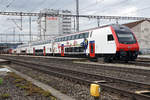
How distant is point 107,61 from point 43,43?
74.0 ft

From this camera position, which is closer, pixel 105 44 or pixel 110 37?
pixel 110 37

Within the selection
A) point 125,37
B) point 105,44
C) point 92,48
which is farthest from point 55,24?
point 125,37

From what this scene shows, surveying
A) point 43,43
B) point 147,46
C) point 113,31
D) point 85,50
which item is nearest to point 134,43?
point 113,31

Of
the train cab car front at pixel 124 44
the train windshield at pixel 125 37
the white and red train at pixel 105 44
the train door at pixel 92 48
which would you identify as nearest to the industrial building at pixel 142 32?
the white and red train at pixel 105 44

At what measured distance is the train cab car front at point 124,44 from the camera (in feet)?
55.1

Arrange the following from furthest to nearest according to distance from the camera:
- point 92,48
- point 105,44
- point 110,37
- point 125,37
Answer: point 92,48, point 105,44, point 110,37, point 125,37

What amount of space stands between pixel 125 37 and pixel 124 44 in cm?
91

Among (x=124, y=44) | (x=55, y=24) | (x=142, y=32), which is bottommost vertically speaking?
(x=124, y=44)

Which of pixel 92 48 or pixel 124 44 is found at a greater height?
pixel 124 44

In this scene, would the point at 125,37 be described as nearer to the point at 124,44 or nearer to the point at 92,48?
the point at 124,44

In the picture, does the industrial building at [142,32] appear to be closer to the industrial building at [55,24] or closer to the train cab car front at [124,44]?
the train cab car front at [124,44]

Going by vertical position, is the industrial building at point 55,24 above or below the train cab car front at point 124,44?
above

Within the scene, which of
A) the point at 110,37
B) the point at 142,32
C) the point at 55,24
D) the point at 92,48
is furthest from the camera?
the point at 55,24

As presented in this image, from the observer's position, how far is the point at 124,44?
667 inches
